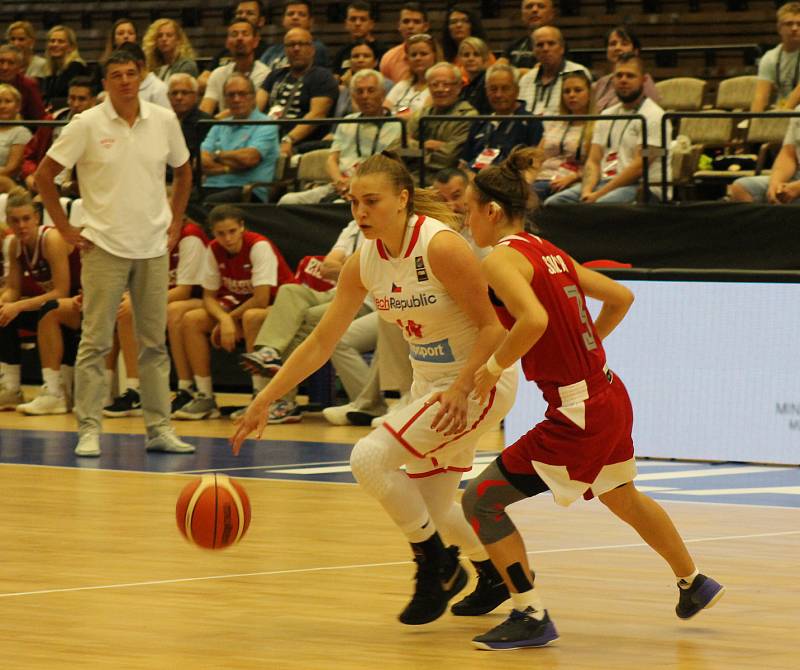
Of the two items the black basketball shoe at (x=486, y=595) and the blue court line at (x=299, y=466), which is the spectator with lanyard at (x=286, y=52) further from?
the black basketball shoe at (x=486, y=595)

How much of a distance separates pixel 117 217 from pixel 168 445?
148 centimetres

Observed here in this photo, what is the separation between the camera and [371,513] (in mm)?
7648

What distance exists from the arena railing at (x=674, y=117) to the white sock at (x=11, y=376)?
5.38 m

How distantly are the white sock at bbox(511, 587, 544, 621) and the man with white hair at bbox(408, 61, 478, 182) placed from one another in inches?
290

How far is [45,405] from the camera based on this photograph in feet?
40.3

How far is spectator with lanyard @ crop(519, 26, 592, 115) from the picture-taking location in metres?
12.3

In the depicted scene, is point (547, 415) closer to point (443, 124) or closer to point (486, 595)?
point (486, 595)

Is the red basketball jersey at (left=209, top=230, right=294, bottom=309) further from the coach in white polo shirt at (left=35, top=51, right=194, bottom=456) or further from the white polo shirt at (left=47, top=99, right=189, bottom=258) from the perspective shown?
the white polo shirt at (left=47, top=99, right=189, bottom=258)

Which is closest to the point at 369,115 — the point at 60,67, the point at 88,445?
the point at 88,445

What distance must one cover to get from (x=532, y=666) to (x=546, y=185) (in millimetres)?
7690

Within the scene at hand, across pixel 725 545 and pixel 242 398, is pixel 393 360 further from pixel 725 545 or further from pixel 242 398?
pixel 725 545

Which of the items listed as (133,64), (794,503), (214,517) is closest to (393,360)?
(133,64)

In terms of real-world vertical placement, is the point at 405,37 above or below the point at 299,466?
above

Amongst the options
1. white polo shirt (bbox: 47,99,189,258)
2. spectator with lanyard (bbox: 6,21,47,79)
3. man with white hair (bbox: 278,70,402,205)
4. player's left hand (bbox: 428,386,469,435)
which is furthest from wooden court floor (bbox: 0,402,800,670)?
spectator with lanyard (bbox: 6,21,47,79)
